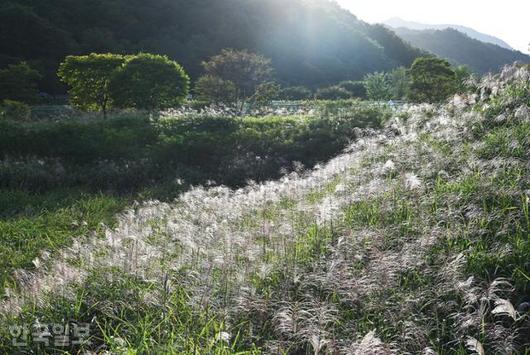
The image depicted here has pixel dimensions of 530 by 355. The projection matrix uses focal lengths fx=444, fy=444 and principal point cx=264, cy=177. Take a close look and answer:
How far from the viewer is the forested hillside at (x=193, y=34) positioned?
48062 mm

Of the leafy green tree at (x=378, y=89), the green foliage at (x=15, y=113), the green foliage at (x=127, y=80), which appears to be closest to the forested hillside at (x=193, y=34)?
the leafy green tree at (x=378, y=89)

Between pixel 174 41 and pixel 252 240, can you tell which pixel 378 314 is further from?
pixel 174 41

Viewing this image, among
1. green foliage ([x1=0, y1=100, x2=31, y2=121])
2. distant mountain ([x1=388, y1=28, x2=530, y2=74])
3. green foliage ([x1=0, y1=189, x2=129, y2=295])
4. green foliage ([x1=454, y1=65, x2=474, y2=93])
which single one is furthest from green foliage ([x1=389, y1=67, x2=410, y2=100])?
distant mountain ([x1=388, y1=28, x2=530, y2=74])

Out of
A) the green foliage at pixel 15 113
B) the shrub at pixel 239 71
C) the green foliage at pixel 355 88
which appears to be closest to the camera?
the green foliage at pixel 15 113

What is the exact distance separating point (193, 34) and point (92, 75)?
40.1 m

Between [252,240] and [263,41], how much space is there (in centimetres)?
6157

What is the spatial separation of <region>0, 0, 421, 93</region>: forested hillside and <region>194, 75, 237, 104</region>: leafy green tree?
2457cm

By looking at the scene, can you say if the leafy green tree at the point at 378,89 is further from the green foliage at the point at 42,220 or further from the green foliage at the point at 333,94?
the green foliage at the point at 42,220

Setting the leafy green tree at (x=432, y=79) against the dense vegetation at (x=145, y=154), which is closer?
the dense vegetation at (x=145, y=154)

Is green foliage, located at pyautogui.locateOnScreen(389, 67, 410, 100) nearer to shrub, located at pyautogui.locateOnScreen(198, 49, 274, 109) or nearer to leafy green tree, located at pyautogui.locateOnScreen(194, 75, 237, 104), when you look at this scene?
shrub, located at pyautogui.locateOnScreen(198, 49, 274, 109)

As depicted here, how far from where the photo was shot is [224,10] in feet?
216

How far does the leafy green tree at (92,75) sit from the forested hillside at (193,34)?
2295 centimetres

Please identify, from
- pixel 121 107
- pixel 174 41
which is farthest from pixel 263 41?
pixel 121 107

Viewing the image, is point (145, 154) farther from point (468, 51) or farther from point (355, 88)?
point (468, 51)
